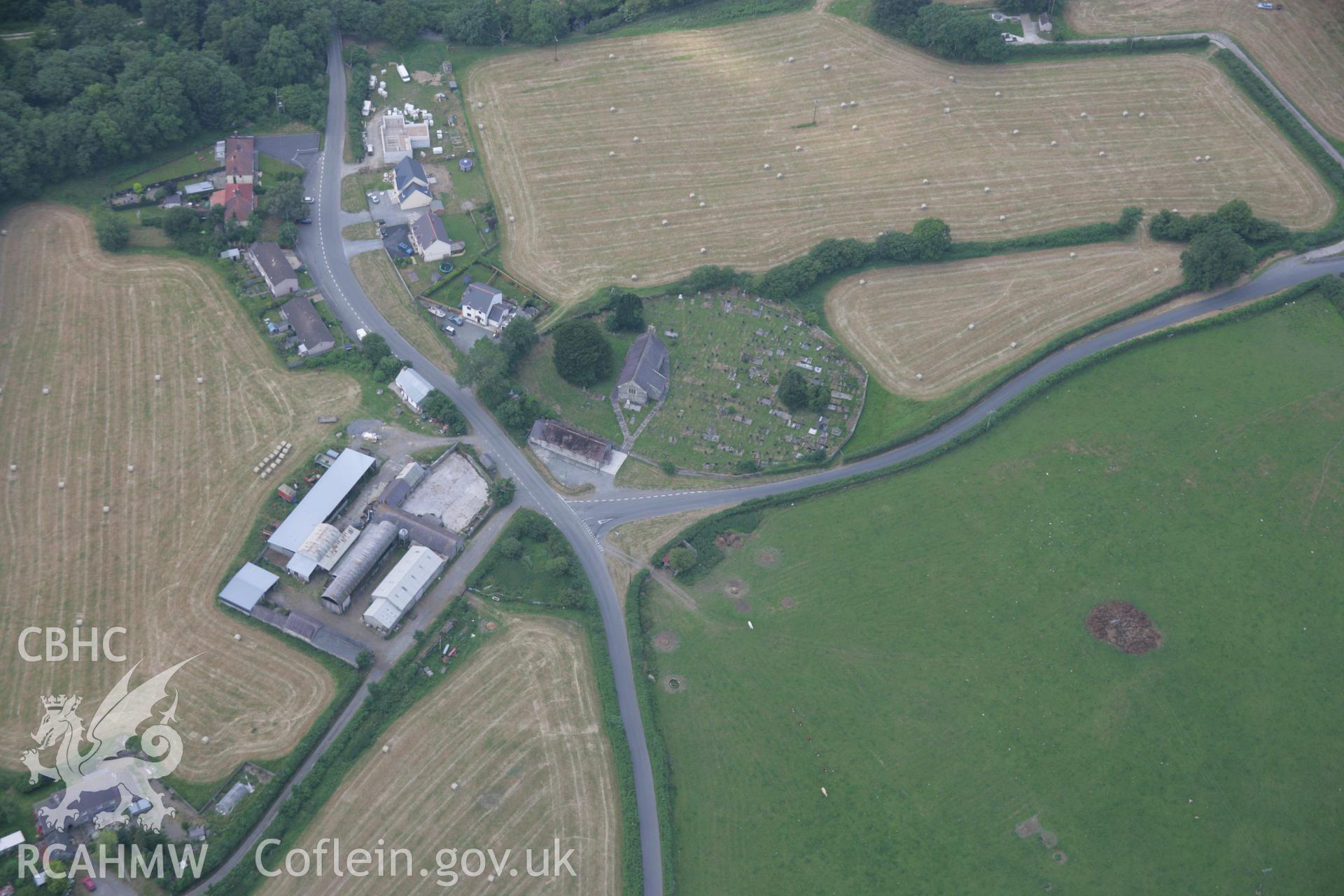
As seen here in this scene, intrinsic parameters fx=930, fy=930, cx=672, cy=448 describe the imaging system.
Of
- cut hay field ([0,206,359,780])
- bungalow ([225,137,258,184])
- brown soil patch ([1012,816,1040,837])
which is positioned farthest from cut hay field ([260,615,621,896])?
bungalow ([225,137,258,184])

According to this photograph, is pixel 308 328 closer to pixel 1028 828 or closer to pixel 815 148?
pixel 815 148

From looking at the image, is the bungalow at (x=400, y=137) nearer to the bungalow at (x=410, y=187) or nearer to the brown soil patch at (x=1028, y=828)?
the bungalow at (x=410, y=187)

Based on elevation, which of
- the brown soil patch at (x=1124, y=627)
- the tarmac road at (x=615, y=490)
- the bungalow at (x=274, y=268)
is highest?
the bungalow at (x=274, y=268)

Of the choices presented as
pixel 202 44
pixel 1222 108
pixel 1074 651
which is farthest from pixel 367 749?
pixel 1222 108

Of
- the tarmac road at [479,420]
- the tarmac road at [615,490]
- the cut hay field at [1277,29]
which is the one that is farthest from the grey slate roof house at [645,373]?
the cut hay field at [1277,29]

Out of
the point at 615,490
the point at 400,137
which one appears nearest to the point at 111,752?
the point at 615,490

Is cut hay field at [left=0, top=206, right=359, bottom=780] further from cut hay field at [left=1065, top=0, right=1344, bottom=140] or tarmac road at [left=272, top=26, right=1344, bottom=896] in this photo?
cut hay field at [left=1065, top=0, right=1344, bottom=140]

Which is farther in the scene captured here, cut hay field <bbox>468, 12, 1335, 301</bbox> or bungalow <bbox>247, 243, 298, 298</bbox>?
cut hay field <bbox>468, 12, 1335, 301</bbox>
